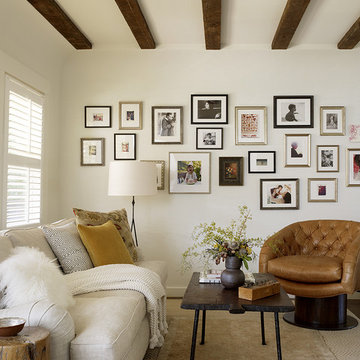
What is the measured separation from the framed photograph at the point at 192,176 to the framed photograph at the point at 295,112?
2.91 feet

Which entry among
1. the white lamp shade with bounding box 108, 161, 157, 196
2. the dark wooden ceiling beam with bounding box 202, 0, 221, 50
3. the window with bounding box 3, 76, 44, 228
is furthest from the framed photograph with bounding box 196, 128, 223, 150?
the window with bounding box 3, 76, 44, 228

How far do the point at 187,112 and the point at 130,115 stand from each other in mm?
631

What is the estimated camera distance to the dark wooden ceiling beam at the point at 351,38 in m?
4.23

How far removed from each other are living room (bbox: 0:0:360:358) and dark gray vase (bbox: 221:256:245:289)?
1917 millimetres

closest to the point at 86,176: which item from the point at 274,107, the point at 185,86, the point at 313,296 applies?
the point at 185,86

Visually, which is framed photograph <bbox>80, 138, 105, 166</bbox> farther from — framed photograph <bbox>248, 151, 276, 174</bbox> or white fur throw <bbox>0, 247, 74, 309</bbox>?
white fur throw <bbox>0, 247, 74, 309</bbox>

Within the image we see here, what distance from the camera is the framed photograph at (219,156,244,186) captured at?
4.84 meters

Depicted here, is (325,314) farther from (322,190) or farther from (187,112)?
(187,112)

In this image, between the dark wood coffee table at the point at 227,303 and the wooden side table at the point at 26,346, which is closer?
the wooden side table at the point at 26,346

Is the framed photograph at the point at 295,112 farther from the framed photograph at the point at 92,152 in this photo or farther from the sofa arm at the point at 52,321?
the sofa arm at the point at 52,321

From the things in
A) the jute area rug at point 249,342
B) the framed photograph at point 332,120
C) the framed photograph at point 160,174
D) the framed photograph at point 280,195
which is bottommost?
the jute area rug at point 249,342

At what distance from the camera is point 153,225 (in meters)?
4.89

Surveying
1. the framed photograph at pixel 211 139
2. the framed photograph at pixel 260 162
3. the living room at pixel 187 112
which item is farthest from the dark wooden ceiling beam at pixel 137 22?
the framed photograph at pixel 260 162

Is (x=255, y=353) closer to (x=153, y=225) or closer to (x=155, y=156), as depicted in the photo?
(x=153, y=225)
